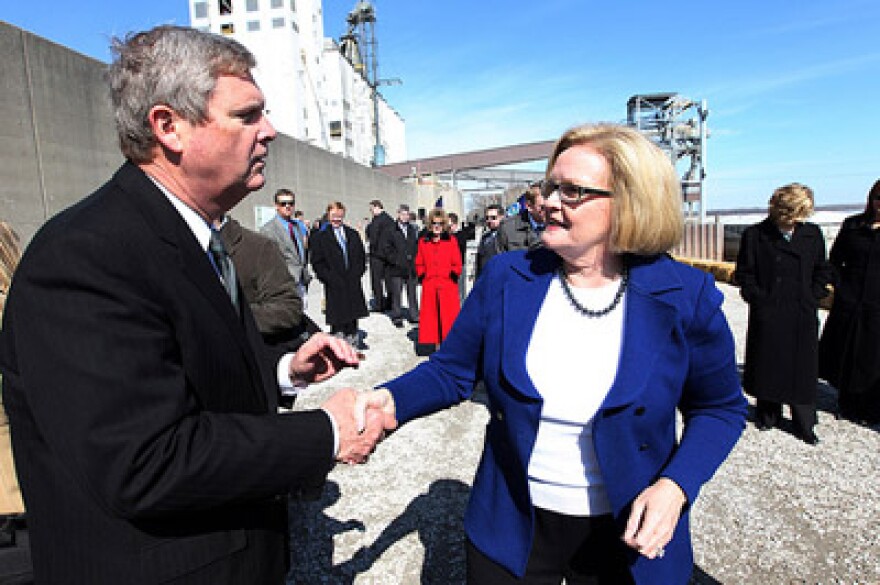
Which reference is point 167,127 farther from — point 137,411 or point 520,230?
point 520,230

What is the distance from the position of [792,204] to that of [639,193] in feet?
12.3

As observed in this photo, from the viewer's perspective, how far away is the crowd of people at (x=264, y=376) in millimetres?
999

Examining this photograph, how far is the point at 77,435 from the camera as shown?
0.98m

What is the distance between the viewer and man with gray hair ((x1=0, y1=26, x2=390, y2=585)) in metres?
0.98

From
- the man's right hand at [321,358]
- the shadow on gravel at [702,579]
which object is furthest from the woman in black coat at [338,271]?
the man's right hand at [321,358]

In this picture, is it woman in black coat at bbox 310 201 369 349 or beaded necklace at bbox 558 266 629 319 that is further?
woman in black coat at bbox 310 201 369 349

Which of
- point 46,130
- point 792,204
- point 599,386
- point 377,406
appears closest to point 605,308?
point 599,386

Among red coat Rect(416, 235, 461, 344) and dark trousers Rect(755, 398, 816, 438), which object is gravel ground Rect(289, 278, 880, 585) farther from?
red coat Rect(416, 235, 461, 344)

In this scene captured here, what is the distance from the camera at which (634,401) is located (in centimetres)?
149

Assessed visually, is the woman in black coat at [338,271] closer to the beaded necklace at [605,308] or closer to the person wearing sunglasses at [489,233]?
the person wearing sunglasses at [489,233]

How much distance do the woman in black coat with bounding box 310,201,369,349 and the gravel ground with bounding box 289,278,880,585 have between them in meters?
3.24

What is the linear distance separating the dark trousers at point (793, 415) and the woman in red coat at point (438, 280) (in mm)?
3595

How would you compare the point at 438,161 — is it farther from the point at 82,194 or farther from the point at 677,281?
the point at 677,281

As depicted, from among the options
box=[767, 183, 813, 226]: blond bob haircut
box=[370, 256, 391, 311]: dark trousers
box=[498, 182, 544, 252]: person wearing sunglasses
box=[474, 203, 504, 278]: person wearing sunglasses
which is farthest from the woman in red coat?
box=[767, 183, 813, 226]: blond bob haircut
